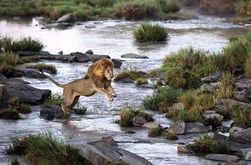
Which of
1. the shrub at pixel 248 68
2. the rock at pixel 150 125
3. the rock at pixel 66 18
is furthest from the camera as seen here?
the rock at pixel 66 18

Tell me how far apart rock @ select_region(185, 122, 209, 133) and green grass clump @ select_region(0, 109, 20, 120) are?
4.29m

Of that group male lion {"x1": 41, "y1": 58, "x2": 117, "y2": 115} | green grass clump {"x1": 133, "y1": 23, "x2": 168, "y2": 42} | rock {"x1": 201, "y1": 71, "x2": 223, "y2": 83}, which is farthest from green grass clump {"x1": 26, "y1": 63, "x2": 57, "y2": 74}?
green grass clump {"x1": 133, "y1": 23, "x2": 168, "y2": 42}

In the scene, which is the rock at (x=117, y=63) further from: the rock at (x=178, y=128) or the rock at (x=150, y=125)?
the rock at (x=178, y=128)

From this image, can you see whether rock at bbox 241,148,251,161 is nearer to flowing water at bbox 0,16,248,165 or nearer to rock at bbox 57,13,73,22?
flowing water at bbox 0,16,248,165

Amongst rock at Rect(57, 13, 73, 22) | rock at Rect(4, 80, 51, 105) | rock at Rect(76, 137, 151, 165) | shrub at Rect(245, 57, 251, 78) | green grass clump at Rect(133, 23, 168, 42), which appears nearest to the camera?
rock at Rect(76, 137, 151, 165)

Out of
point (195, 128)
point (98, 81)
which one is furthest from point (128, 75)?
point (195, 128)

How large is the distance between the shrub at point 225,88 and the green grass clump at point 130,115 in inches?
91.2

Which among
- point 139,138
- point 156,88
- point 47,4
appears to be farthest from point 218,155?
point 47,4

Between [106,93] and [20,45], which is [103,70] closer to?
[106,93]

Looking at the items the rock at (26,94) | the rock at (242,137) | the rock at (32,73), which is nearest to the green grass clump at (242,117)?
the rock at (242,137)

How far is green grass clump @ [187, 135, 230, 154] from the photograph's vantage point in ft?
46.5

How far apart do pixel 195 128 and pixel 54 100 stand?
197 inches

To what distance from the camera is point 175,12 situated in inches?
2243

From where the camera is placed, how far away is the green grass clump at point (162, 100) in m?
19.4
